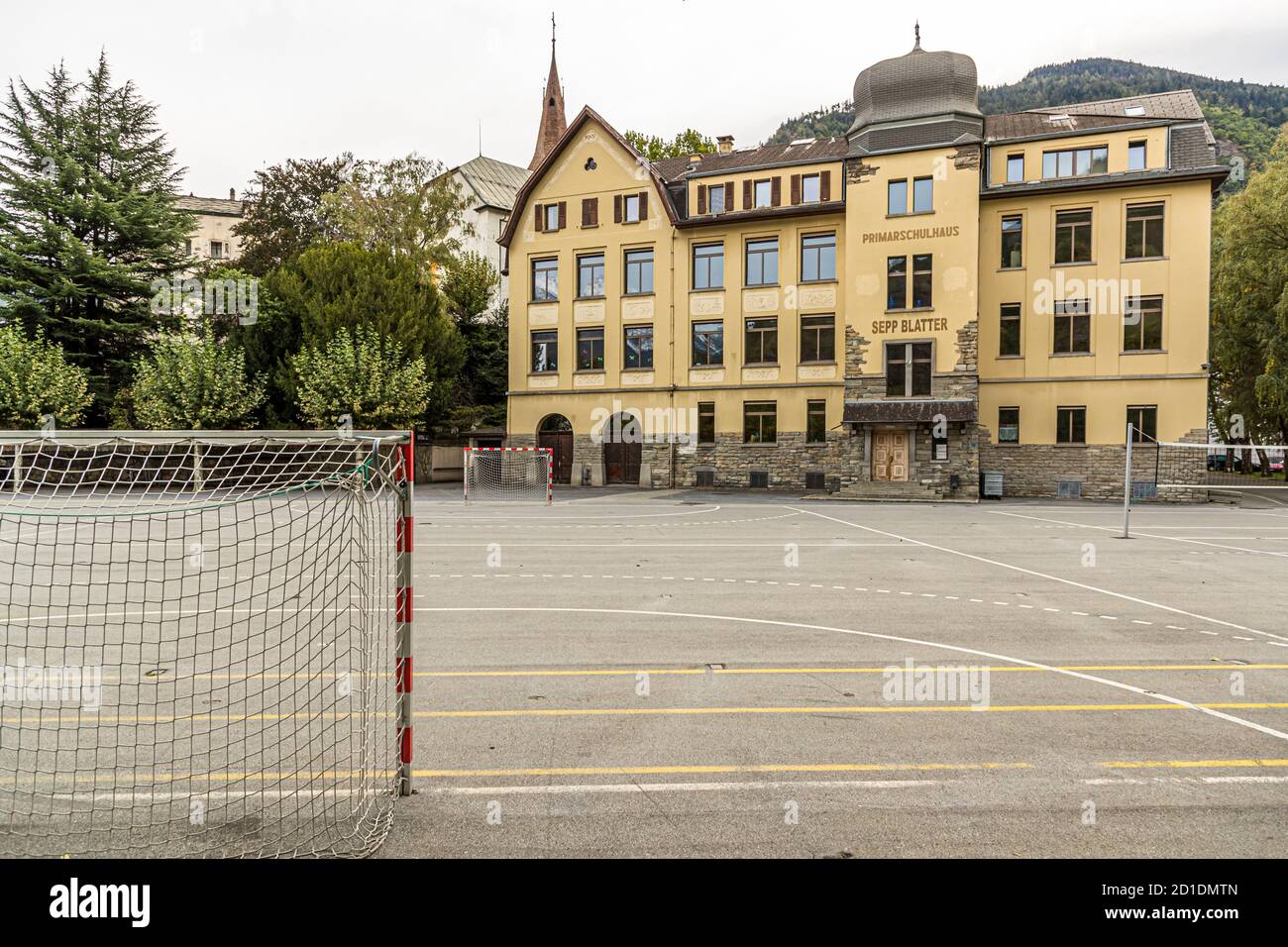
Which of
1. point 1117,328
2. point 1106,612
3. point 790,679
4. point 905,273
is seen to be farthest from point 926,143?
point 790,679

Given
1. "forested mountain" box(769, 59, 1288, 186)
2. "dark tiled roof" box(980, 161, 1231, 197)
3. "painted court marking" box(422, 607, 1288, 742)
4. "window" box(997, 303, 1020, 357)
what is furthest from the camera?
"forested mountain" box(769, 59, 1288, 186)

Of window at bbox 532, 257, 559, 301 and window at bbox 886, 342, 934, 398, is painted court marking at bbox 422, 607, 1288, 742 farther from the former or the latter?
window at bbox 532, 257, 559, 301

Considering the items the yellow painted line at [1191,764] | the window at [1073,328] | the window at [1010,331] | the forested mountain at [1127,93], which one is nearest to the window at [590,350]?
→ the window at [1010,331]

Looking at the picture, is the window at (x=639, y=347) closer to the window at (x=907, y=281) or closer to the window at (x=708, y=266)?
the window at (x=708, y=266)

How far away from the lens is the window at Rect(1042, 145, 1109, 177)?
36250mm

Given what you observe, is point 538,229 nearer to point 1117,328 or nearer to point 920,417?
point 920,417

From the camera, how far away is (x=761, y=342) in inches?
1622

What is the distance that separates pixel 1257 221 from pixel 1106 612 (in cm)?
4047

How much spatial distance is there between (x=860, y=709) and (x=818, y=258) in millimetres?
35749

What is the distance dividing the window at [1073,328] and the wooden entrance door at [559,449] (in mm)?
22939

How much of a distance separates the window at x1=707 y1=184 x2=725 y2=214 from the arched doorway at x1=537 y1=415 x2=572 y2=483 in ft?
41.2

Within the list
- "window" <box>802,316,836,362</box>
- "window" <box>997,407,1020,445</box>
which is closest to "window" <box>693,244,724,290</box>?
"window" <box>802,316,836,362</box>

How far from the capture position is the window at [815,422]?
40.2 m

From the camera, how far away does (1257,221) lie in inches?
1638
